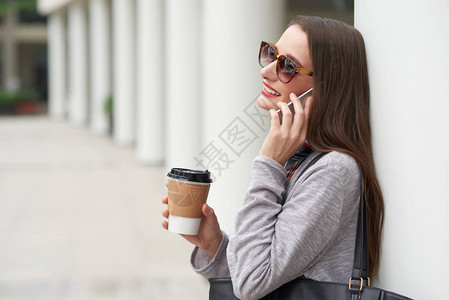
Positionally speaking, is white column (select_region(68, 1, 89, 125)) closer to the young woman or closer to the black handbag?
the young woman

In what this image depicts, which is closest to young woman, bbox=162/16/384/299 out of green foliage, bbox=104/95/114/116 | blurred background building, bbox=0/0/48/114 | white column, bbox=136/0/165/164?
white column, bbox=136/0/165/164

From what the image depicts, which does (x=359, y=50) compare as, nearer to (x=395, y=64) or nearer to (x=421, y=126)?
(x=395, y=64)

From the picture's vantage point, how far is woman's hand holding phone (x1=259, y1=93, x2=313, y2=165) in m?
1.59

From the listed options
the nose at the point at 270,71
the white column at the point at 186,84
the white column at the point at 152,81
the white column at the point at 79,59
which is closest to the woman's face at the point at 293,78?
the nose at the point at 270,71

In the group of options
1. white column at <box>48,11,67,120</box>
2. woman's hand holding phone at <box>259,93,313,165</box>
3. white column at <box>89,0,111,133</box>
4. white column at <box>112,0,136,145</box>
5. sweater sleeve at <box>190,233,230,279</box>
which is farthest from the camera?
white column at <box>48,11,67,120</box>

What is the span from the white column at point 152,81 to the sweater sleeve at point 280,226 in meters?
10.7

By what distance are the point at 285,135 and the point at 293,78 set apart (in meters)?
0.18

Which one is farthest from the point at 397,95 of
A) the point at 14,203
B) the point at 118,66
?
the point at 118,66

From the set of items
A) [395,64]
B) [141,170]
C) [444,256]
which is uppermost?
[395,64]

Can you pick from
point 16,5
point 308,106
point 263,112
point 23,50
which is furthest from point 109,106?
point 23,50

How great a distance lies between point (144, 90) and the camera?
40.4 ft

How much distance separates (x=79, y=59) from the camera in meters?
23.7

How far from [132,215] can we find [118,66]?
8346mm

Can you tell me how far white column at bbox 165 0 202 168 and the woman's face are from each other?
6351 mm
